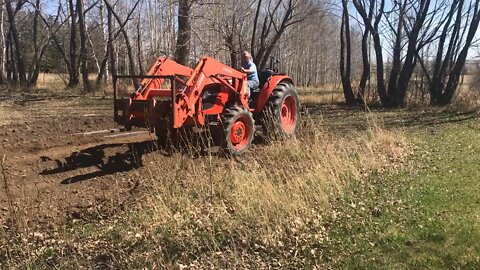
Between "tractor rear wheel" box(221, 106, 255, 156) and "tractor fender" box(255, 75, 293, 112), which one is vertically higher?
"tractor fender" box(255, 75, 293, 112)

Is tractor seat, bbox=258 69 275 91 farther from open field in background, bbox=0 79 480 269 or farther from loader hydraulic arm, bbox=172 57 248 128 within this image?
open field in background, bbox=0 79 480 269

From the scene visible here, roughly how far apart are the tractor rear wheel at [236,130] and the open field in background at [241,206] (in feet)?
0.95

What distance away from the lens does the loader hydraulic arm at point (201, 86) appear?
307 inches

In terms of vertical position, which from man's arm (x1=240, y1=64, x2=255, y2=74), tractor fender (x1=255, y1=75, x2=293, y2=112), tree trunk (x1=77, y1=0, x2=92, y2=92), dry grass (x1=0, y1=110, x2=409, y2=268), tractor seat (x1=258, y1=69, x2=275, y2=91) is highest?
tree trunk (x1=77, y1=0, x2=92, y2=92)

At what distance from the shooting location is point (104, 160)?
8.34 metres

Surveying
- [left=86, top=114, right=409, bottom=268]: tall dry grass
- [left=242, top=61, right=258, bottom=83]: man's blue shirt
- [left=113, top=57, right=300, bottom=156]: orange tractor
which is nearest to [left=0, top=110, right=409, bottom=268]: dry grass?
[left=86, top=114, right=409, bottom=268]: tall dry grass

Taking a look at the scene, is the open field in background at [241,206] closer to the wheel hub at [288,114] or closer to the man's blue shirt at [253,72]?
the man's blue shirt at [253,72]

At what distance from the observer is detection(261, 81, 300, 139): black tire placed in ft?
32.5

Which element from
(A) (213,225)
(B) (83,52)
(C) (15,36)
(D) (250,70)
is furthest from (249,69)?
(C) (15,36)

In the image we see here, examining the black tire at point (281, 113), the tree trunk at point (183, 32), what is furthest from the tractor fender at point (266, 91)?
the tree trunk at point (183, 32)

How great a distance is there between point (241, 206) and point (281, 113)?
5.59 metres

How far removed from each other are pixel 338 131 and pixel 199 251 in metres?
8.14

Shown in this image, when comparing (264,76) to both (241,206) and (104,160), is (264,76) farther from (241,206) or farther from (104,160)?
(241,206)

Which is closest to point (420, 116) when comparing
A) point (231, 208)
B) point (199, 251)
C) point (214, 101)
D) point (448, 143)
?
point (448, 143)
